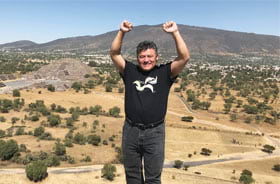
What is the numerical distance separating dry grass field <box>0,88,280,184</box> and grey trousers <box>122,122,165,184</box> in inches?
664

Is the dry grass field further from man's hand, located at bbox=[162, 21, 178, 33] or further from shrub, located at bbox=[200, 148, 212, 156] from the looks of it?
man's hand, located at bbox=[162, 21, 178, 33]

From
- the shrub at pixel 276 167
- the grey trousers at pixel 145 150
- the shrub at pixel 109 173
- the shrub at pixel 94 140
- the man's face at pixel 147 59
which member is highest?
the man's face at pixel 147 59

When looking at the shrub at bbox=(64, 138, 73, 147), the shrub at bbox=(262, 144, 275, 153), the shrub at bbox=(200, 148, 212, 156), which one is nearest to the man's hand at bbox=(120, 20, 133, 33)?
the shrub at bbox=(64, 138, 73, 147)

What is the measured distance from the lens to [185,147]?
1656 inches

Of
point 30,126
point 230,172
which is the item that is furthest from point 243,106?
point 30,126

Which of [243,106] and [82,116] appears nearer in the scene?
[82,116]

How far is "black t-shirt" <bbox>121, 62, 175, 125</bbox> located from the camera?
489 cm

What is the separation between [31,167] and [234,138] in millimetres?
37534

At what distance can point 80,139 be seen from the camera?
3916cm

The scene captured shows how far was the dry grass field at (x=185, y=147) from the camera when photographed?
22.8 metres

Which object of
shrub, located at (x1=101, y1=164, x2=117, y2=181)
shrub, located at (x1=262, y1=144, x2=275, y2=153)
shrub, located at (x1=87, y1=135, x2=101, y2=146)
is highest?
shrub, located at (x1=101, y1=164, x2=117, y2=181)

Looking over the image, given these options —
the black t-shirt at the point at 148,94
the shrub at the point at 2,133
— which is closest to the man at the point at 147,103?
the black t-shirt at the point at 148,94

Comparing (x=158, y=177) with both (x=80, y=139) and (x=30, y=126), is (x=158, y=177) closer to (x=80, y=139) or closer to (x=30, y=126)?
(x=80, y=139)

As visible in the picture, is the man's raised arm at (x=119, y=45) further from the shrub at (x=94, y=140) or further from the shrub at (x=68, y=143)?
the shrub at (x=94, y=140)
